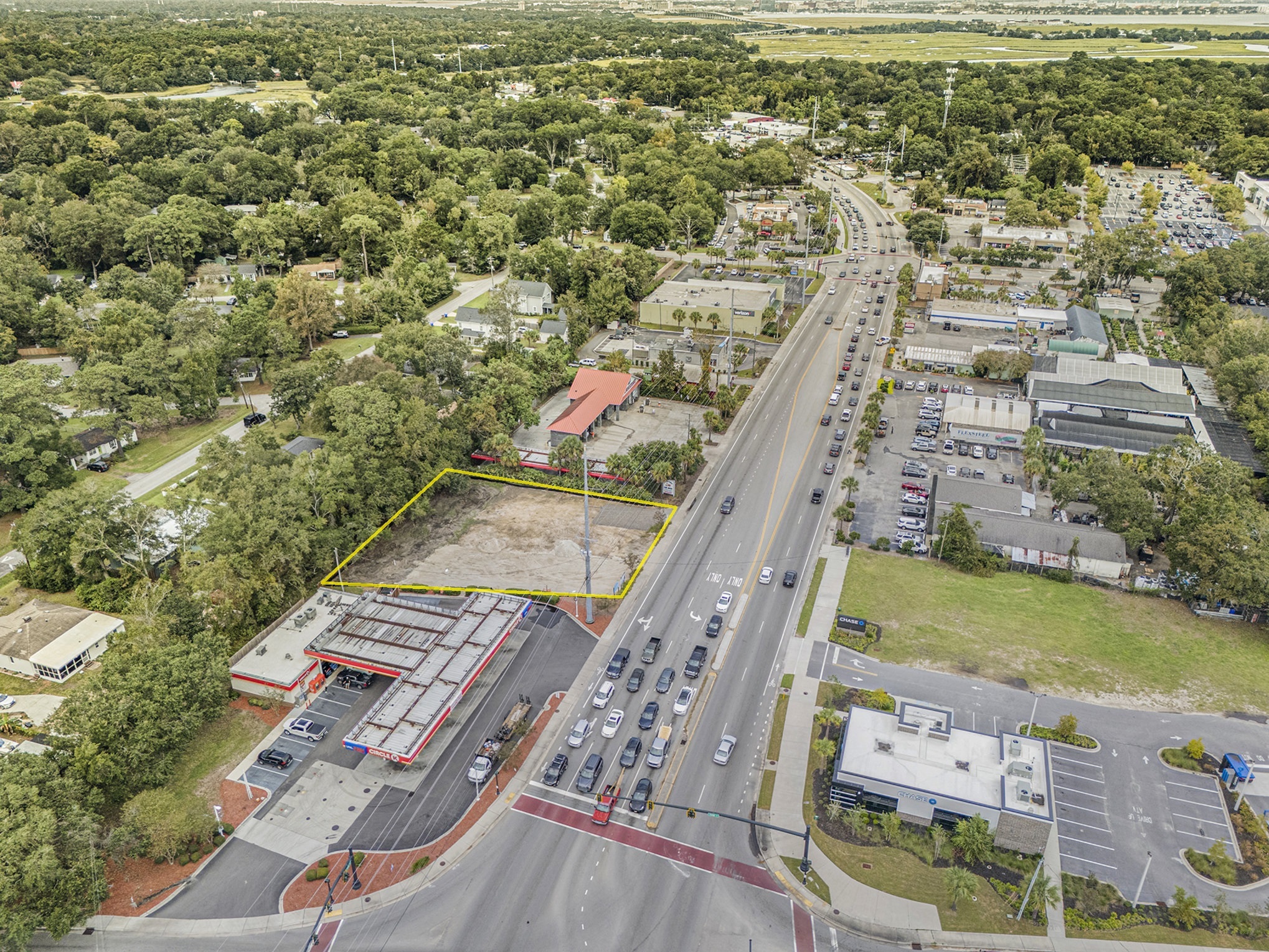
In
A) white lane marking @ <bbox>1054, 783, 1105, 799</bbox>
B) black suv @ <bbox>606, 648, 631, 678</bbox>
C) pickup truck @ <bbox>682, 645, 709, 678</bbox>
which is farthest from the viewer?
pickup truck @ <bbox>682, 645, 709, 678</bbox>

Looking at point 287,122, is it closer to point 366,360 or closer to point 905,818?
point 366,360

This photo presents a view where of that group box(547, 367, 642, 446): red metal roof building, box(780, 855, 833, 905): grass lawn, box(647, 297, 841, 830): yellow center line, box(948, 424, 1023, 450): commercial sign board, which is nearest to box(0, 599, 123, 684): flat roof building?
box(647, 297, 841, 830): yellow center line

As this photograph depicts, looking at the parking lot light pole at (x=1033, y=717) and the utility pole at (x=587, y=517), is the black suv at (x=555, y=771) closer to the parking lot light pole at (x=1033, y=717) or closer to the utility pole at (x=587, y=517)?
the utility pole at (x=587, y=517)

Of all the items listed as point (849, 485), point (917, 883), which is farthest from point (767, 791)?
point (849, 485)

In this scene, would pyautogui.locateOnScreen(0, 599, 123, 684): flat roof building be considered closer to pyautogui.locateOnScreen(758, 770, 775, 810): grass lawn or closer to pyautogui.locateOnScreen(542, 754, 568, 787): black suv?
pyautogui.locateOnScreen(542, 754, 568, 787): black suv

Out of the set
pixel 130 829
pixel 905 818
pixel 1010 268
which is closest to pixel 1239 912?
pixel 905 818

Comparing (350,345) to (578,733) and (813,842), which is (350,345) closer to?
(578,733)
